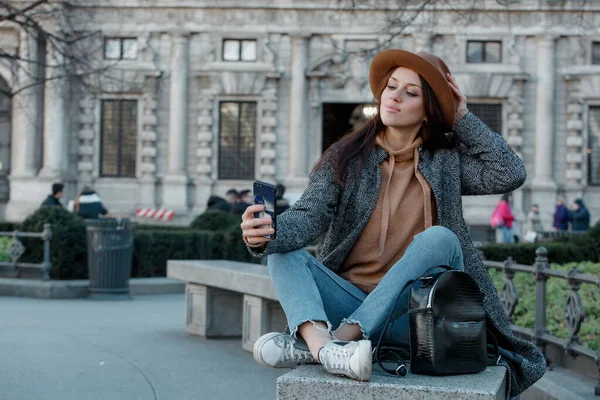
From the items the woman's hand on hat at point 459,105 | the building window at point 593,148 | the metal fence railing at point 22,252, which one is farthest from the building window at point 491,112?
the woman's hand on hat at point 459,105

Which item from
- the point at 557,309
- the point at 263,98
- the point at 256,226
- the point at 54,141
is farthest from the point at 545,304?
the point at 54,141

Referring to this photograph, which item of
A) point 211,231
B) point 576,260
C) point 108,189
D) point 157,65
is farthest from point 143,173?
point 576,260

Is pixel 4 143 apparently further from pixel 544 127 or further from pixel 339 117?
pixel 544 127

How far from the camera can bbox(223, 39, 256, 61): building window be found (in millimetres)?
32750

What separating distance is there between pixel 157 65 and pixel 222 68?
1.95 metres

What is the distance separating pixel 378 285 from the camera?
436cm

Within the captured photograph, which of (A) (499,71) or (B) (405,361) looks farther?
(A) (499,71)

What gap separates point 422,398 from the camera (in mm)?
3879

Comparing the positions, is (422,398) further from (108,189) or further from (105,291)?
(108,189)

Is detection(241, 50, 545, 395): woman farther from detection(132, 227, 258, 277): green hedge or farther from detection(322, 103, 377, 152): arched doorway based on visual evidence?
detection(322, 103, 377, 152): arched doorway

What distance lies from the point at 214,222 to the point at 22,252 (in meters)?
4.23

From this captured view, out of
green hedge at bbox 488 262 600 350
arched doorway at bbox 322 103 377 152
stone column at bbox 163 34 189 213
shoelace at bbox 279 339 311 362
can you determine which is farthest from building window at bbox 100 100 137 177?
shoelace at bbox 279 339 311 362

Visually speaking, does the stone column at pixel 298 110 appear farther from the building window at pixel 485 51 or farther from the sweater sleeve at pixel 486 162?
the sweater sleeve at pixel 486 162

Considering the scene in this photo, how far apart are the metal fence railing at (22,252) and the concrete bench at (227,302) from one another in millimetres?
5695
